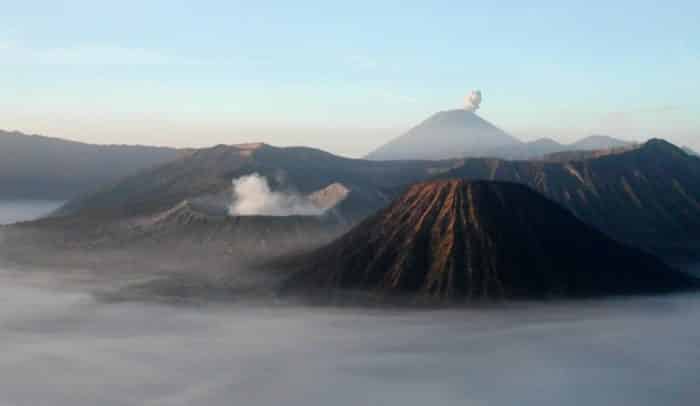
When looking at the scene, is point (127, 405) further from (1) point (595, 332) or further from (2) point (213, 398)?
(1) point (595, 332)

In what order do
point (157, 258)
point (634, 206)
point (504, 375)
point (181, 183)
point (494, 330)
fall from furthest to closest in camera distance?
point (181, 183), point (634, 206), point (157, 258), point (494, 330), point (504, 375)

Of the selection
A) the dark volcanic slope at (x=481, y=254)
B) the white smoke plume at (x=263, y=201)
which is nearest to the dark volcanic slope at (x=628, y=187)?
the white smoke plume at (x=263, y=201)

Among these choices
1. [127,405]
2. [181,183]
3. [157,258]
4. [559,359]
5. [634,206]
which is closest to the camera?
[127,405]

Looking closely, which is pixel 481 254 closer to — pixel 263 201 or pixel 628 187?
pixel 263 201

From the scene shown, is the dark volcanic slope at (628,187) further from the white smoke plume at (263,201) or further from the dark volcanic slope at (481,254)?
the dark volcanic slope at (481,254)

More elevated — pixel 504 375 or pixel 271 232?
pixel 271 232

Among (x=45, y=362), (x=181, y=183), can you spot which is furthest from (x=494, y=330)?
(x=181, y=183)

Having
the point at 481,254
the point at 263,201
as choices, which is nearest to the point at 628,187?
the point at 263,201
